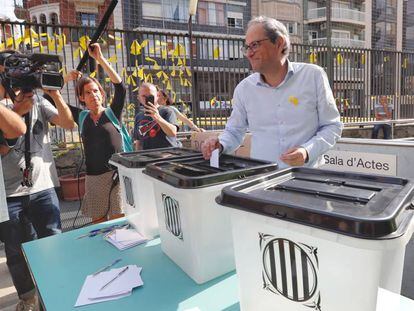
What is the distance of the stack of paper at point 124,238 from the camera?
1.38 metres

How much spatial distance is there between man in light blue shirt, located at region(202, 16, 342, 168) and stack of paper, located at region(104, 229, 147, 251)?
53cm

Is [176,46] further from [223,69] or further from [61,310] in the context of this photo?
[61,310]

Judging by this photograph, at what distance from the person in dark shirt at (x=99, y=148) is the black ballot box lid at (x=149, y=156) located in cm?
70

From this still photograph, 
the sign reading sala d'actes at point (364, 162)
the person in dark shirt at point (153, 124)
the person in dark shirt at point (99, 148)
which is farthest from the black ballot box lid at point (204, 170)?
the person in dark shirt at point (153, 124)

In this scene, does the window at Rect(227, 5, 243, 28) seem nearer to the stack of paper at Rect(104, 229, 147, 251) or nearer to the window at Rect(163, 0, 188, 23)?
the window at Rect(163, 0, 188, 23)

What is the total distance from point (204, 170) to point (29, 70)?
37.2 inches

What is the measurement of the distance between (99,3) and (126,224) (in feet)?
45.3

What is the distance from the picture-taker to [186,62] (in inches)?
204

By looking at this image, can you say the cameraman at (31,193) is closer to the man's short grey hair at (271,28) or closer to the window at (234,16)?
the man's short grey hair at (271,28)

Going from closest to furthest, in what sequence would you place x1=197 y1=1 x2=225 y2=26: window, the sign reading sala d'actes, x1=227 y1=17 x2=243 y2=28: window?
the sign reading sala d'actes
x1=197 y1=1 x2=225 y2=26: window
x1=227 y1=17 x2=243 y2=28: window

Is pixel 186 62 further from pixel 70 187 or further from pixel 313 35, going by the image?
pixel 313 35

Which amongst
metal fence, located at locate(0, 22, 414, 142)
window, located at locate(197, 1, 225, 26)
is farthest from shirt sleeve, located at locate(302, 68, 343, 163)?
window, located at locate(197, 1, 225, 26)

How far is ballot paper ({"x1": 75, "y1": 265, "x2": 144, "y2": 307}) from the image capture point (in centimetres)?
101

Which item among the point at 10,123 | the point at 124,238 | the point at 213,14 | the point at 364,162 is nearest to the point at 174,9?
the point at 213,14
